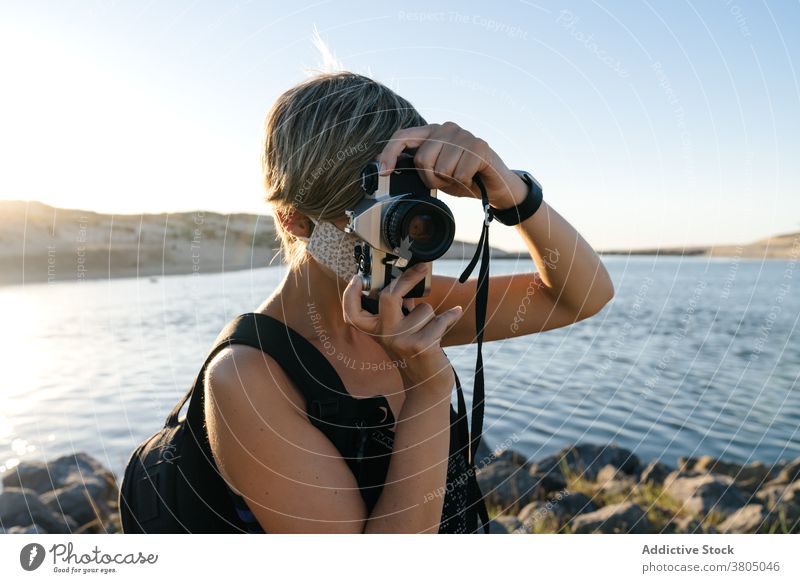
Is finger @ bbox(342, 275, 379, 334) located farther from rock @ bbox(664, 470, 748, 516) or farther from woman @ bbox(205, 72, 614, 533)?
rock @ bbox(664, 470, 748, 516)

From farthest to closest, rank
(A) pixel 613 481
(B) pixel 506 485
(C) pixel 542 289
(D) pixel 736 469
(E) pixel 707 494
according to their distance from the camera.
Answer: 1. (D) pixel 736 469
2. (A) pixel 613 481
3. (B) pixel 506 485
4. (E) pixel 707 494
5. (C) pixel 542 289

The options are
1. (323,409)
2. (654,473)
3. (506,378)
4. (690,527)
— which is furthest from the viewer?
(506,378)

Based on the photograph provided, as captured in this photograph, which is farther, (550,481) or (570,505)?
(550,481)

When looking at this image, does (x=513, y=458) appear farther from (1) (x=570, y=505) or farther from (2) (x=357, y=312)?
(2) (x=357, y=312)

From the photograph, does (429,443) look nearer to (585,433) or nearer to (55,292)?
(585,433)

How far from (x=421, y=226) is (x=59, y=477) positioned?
535cm

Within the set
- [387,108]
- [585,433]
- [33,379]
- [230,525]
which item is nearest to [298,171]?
[387,108]

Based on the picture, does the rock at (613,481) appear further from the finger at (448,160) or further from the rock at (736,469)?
the finger at (448,160)

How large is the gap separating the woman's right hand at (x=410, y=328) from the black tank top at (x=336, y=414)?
8.6 inches

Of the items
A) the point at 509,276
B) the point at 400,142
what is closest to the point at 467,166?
A: the point at 400,142

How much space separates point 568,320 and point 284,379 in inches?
51.9

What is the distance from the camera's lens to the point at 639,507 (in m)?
5.49

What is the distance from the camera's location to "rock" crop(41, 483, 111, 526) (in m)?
5.54

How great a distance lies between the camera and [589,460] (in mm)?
7125
